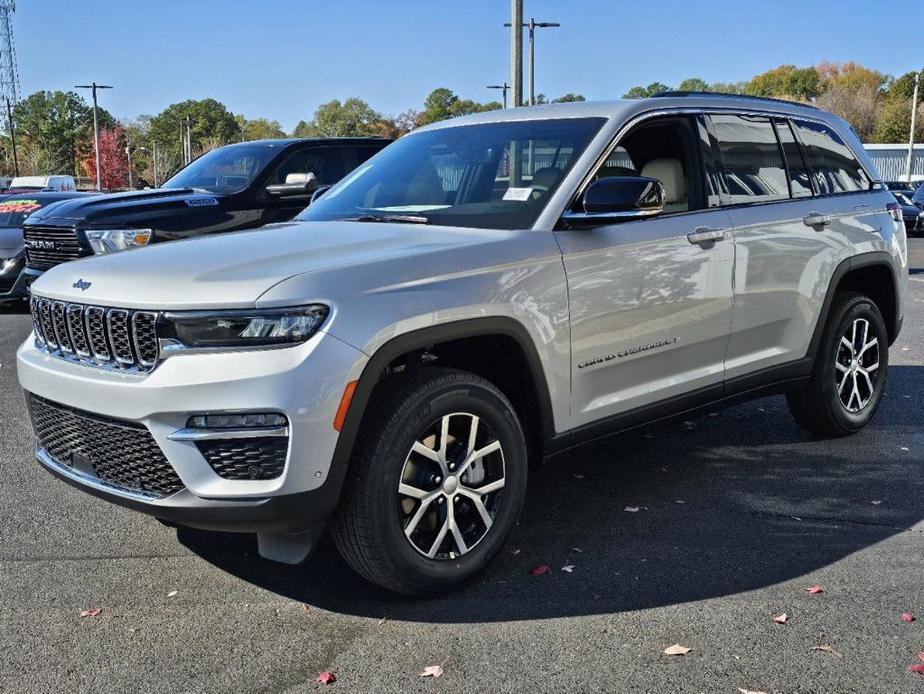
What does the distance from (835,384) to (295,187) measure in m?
4.83

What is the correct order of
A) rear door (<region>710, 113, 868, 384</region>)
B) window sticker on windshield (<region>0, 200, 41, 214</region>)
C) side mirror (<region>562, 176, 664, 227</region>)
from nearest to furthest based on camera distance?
1. side mirror (<region>562, 176, 664, 227</region>)
2. rear door (<region>710, 113, 868, 384</region>)
3. window sticker on windshield (<region>0, 200, 41, 214</region>)

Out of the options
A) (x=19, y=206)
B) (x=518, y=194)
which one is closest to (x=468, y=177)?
(x=518, y=194)

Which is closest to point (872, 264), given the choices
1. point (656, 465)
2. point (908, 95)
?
point (656, 465)

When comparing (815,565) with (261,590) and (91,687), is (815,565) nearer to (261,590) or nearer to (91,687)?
(261,590)

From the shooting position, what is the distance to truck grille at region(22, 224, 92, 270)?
8.90 metres

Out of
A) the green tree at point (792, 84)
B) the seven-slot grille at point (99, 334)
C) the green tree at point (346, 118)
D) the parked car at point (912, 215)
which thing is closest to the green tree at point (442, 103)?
the green tree at point (346, 118)

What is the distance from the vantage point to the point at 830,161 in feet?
18.8

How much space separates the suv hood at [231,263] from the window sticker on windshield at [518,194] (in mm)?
323

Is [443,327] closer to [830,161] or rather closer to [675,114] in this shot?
[675,114]

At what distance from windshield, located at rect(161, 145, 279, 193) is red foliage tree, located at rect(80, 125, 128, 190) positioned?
274 feet

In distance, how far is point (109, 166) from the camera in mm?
91938

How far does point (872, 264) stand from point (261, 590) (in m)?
3.95

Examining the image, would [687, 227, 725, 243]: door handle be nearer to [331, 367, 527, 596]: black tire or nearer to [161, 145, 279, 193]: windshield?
[331, 367, 527, 596]: black tire

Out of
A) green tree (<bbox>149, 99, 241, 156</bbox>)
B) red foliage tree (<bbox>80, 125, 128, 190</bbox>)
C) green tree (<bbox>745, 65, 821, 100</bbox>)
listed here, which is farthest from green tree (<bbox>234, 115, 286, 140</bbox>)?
green tree (<bbox>745, 65, 821, 100</bbox>)
